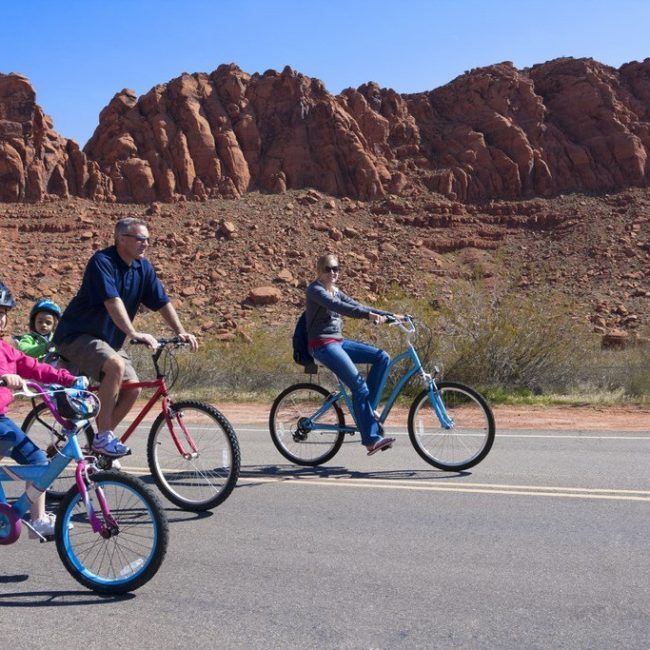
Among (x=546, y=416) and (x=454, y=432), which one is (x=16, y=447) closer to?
(x=454, y=432)

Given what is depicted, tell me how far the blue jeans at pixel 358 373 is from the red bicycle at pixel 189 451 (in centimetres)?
165

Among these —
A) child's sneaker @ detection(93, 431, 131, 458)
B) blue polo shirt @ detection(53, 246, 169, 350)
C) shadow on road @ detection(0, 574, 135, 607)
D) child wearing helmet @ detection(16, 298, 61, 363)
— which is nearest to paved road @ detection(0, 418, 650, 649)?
shadow on road @ detection(0, 574, 135, 607)

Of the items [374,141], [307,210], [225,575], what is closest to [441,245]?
[307,210]

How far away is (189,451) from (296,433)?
2.04 metres

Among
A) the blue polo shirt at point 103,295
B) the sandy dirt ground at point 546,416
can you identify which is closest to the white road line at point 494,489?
the blue polo shirt at point 103,295

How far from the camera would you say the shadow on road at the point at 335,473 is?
25.0ft

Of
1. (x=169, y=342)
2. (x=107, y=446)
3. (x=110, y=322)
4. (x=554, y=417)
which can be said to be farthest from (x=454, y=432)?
(x=554, y=417)

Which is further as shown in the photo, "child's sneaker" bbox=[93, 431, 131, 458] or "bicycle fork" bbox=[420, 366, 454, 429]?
"bicycle fork" bbox=[420, 366, 454, 429]

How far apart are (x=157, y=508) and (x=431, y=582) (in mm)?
1567

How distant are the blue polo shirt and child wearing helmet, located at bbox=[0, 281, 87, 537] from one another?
138cm

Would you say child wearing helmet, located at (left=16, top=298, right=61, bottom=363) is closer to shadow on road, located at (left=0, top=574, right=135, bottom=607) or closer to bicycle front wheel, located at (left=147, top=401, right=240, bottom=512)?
bicycle front wheel, located at (left=147, top=401, right=240, bottom=512)

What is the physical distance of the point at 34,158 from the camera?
65.6m

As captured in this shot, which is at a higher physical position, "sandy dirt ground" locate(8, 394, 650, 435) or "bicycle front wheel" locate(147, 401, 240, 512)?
"bicycle front wheel" locate(147, 401, 240, 512)

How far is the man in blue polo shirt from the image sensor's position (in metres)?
6.20
